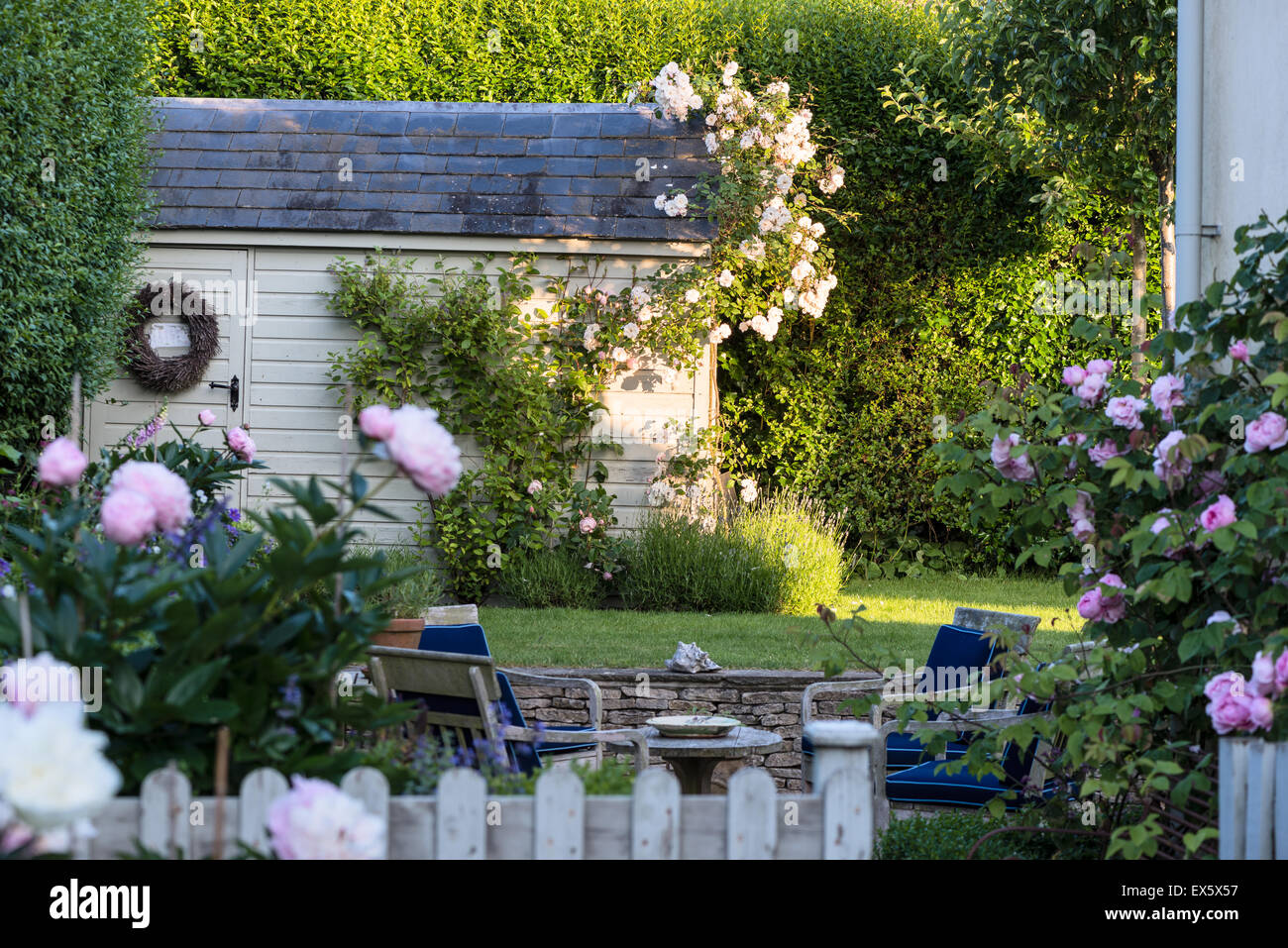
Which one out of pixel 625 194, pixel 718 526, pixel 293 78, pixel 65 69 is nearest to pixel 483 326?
pixel 625 194

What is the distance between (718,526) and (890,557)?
2380mm

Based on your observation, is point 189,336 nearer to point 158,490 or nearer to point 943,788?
point 943,788

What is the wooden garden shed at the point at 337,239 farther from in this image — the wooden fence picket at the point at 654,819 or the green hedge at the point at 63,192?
the wooden fence picket at the point at 654,819

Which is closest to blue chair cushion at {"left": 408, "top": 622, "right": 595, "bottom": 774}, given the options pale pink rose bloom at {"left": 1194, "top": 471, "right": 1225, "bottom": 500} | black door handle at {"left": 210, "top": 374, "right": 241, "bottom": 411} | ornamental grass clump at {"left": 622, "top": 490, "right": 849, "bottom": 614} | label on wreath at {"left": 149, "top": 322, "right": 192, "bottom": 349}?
pale pink rose bloom at {"left": 1194, "top": 471, "right": 1225, "bottom": 500}

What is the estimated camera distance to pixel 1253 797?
2.17 metres

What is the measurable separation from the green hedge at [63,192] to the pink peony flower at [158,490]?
4.94 m

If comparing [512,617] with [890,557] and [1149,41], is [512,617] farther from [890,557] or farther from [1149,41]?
[1149,41]

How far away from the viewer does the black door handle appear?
8.62 metres

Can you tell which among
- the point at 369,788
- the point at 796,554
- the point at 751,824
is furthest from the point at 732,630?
the point at 369,788

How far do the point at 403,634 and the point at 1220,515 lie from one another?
11.6ft

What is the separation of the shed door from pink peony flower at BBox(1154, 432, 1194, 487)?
7146mm

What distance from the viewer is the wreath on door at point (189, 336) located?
851cm

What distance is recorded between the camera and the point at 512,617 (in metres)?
7.39

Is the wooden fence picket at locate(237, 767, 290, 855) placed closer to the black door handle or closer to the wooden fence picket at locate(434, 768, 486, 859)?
the wooden fence picket at locate(434, 768, 486, 859)
